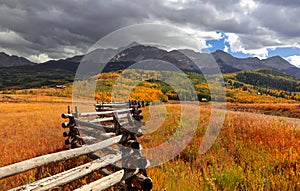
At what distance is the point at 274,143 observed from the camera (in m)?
5.99

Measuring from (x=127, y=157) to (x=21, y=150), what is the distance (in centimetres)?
392

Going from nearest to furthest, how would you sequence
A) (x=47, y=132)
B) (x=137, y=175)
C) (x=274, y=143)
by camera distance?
(x=137, y=175) < (x=274, y=143) < (x=47, y=132)

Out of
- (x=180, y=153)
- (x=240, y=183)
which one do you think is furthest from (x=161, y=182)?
(x=180, y=153)

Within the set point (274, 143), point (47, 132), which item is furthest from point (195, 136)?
point (47, 132)

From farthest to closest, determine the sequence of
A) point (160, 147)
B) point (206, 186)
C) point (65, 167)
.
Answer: point (160, 147)
point (65, 167)
point (206, 186)

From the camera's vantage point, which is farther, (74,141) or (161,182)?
(74,141)

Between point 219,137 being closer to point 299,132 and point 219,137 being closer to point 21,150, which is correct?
point 299,132

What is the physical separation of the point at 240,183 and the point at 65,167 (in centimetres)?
396

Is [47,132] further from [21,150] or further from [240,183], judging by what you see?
[240,183]

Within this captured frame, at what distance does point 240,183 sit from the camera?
13.5ft

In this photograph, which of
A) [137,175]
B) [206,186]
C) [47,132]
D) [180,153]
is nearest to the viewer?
[206,186]

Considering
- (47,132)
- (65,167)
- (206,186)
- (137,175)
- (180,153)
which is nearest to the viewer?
(206,186)

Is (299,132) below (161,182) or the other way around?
the other way around

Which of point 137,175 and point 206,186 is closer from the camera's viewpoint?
point 206,186
